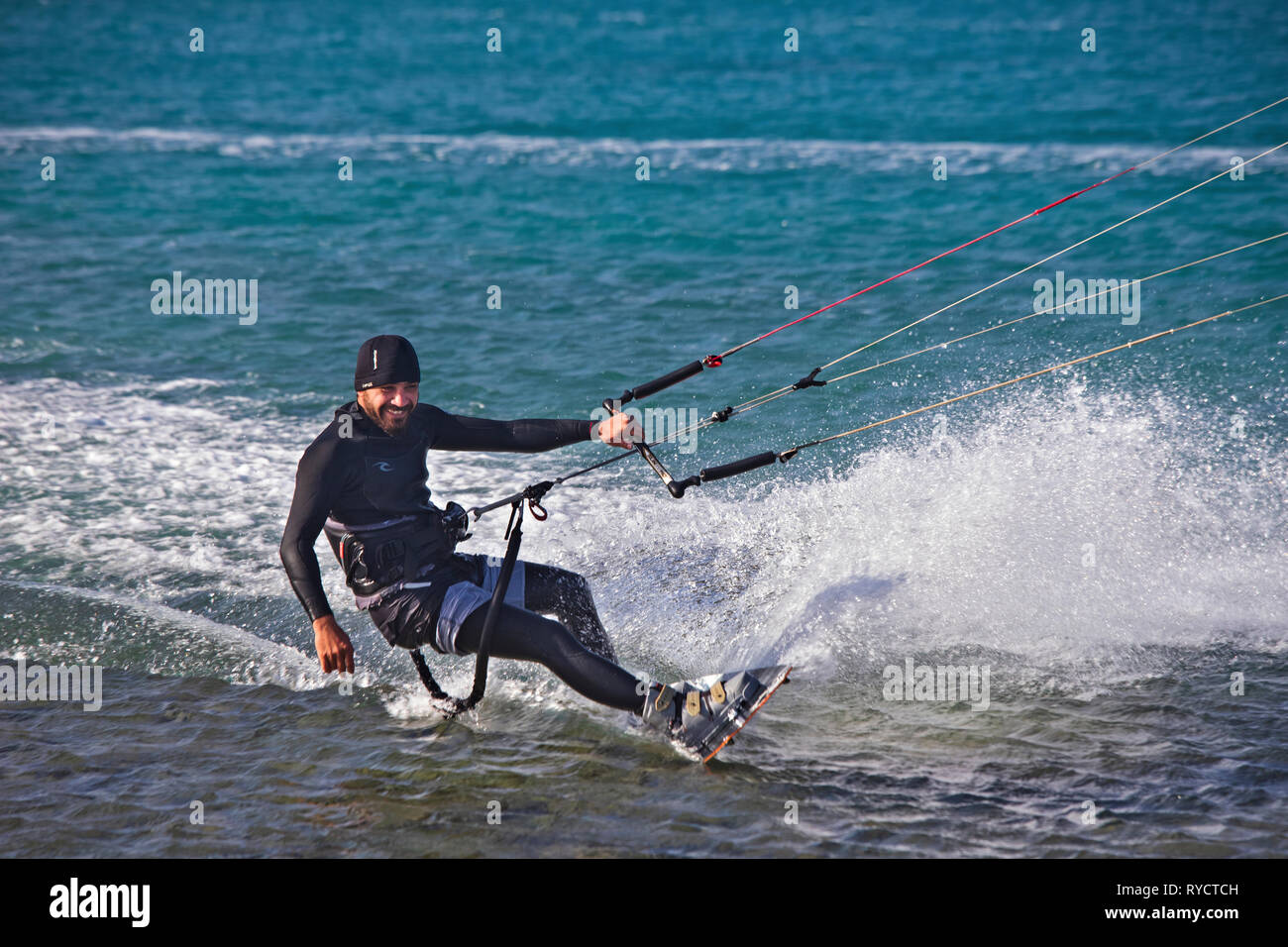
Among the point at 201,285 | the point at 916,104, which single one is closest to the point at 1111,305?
the point at 201,285

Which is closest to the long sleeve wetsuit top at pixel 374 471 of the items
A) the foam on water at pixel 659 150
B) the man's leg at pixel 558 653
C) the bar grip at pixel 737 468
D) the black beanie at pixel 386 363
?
the black beanie at pixel 386 363

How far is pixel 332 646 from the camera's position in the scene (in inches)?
211

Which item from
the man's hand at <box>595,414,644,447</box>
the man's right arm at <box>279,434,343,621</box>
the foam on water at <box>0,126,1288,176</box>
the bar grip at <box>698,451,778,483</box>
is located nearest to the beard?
the man's right arm at <box>279,434,343,621</box>

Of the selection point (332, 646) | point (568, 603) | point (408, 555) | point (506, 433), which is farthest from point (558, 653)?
point (506, 433)

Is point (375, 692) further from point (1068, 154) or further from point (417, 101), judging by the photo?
point (417, 101)

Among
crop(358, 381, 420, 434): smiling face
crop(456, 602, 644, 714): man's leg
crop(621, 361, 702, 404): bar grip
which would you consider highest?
crop(621, 361, 702, 404): bar grip

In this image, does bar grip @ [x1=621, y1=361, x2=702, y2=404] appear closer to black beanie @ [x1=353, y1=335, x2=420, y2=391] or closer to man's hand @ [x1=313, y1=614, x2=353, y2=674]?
black beanie @ [x1=353, y1=335, x2=420, y2=391]

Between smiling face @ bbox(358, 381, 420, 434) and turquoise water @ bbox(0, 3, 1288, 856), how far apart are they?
164 centimetres

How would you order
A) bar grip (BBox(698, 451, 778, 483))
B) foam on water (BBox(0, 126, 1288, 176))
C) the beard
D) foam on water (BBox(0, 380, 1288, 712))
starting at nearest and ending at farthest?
bar grip (BBox(698, 451, 778, 483))
the beard
foam on water (BBox(0, 380, 1288, 712))
foam on water (BBox(0, 126, 1288, 176))

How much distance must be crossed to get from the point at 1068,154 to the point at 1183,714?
651 inches

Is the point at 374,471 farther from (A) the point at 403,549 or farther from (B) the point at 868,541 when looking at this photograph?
(B) the point at 868,541

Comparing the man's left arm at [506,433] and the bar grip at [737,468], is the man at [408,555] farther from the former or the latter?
the bar grip at [737,468]

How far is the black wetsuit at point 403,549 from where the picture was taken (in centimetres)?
555

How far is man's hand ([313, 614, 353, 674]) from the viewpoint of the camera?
5371mm
